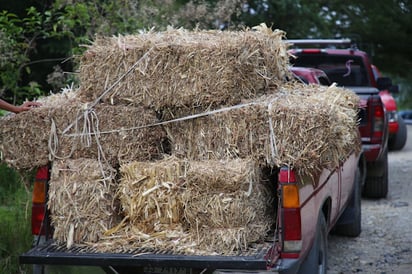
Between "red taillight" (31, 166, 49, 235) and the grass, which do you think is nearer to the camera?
"red taillight" (31, 166, 49, 235)

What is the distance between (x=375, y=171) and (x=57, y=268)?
637cm

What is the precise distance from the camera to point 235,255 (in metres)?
4.81

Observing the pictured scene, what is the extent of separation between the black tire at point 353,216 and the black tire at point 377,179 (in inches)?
80.8

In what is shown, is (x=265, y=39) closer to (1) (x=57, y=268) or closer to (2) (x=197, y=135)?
(2) (x=197, y=135)

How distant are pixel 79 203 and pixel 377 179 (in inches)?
259

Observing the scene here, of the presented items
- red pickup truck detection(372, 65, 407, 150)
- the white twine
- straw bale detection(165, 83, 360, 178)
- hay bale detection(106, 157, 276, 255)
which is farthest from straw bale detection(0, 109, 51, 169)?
red pickup truck detection(372, 65, 407, 150)

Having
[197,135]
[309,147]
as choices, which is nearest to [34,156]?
[197,135]

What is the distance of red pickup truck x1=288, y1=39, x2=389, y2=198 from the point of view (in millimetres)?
10156

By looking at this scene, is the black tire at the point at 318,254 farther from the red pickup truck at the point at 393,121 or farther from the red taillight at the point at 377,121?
the red pickup truck at the point at 393,121

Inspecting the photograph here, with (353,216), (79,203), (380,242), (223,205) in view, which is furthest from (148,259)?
(380,242)

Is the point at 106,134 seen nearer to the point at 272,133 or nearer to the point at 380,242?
the point at 272,133

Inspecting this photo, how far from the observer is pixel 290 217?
493 centimetres

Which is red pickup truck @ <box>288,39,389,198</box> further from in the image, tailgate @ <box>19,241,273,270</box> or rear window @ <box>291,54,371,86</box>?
tailgate @ <box>19,241,273,270</box>

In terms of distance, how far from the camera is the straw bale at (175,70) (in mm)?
5379
